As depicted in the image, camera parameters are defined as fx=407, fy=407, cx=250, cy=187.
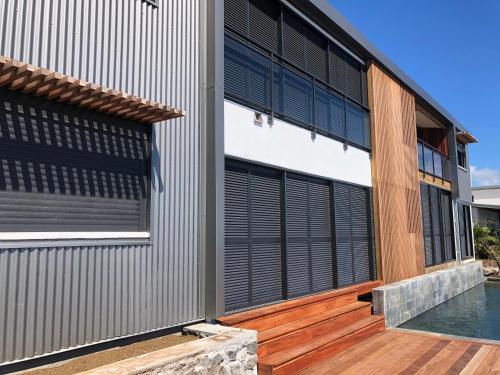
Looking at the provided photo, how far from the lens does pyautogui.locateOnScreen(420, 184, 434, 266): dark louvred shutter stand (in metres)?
13.5

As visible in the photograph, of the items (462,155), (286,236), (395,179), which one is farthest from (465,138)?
(286,236)

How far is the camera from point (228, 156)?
6004 millimetres

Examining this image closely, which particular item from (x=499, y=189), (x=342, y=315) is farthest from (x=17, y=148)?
(x=499, y=189)

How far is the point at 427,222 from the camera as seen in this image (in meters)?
13.9

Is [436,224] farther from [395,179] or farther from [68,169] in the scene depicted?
[68,169]

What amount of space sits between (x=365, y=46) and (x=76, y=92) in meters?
8.31

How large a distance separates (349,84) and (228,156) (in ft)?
17.7

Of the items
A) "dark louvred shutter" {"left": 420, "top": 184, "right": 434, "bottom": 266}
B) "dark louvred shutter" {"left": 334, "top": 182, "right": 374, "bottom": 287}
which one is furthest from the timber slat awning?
"dark louvred shutter" {"left": 420, "top": 184, "right": 434, "bottom": 266}

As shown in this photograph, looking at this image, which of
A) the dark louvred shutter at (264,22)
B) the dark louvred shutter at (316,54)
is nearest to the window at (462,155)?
the dark louvred shutter at (316,54)

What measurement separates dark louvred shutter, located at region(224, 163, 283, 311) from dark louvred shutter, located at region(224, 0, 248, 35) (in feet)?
7.42

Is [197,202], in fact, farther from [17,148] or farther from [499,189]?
[499,189]

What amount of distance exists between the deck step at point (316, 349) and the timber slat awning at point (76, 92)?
3266 mm

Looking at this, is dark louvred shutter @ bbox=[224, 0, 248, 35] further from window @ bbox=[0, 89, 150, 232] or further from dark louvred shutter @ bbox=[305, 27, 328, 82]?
window @ bbox=[0, 89, 150, 232]

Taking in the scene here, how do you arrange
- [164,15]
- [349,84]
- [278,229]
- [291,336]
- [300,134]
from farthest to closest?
[349,84]
[300,134]
[278,229]
[291,336]
[164,15]
